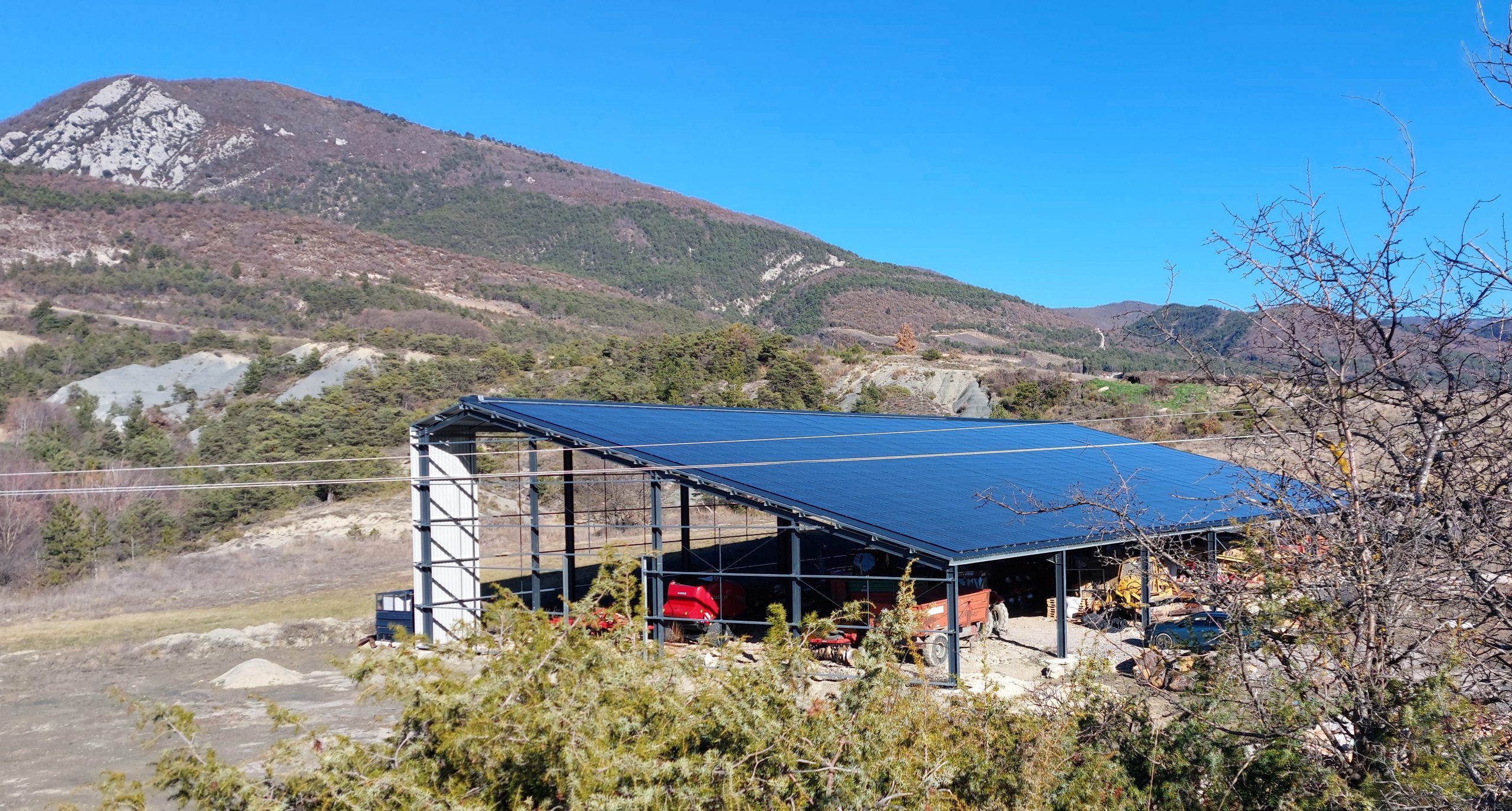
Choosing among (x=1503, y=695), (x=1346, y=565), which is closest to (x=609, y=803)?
(x=1346, y=565)

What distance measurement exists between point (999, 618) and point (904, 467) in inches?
150

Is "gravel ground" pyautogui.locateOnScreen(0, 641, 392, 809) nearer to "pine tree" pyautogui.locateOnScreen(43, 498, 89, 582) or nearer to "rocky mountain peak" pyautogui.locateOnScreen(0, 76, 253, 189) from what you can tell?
"pine tree" pyautogui.locateOnScreen(43, 498, 89, 582)

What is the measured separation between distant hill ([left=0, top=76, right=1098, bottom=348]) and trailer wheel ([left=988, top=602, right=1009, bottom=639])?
3345 inches

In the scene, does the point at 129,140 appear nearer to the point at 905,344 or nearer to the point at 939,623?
the point at 905,344

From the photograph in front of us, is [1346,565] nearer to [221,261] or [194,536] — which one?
[194,536]

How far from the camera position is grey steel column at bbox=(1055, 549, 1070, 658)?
58.5 ft

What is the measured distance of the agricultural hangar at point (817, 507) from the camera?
16984mm

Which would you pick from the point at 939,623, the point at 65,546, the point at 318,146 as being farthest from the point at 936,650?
the point at 318,146

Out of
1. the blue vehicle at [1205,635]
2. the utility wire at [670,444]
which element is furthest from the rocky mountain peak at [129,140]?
the blue vehicle at [1205,635]

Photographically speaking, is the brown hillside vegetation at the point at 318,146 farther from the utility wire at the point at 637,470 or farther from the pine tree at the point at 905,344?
the utility wire at the point at 637,470

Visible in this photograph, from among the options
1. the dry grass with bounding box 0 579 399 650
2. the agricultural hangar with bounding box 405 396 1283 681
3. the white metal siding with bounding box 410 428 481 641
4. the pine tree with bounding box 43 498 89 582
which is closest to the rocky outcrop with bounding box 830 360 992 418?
the agricultural hangar with bounding box 405 396 1283 681

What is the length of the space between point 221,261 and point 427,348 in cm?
3893

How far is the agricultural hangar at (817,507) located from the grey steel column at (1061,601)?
0.04 metres

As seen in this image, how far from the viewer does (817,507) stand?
1686 centimetres
